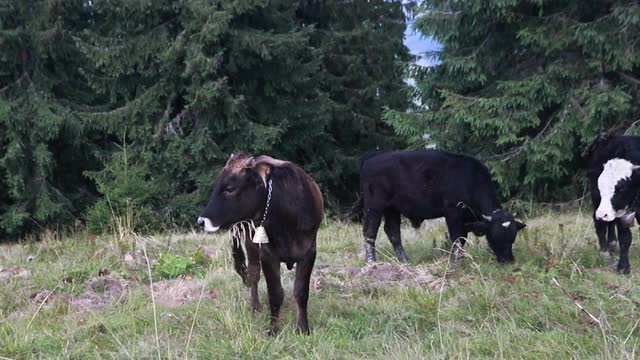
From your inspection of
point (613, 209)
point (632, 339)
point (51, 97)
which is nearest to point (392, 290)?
point (632, 339)

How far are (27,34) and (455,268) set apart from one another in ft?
54.6

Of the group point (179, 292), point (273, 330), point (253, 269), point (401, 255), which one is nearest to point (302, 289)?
point (273, 330)

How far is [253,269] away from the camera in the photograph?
5.85 m

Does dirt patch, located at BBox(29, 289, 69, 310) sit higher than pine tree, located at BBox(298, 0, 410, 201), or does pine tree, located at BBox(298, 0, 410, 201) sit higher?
pine tree, located at BBox(298, 0, 410, 201)

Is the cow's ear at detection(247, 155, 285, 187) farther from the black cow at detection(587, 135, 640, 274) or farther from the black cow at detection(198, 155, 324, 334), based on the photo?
the black cow at detection(587, 135, 640, 274)

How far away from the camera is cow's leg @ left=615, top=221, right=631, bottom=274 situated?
737 centimetres

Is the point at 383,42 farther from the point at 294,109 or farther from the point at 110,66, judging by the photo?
the point at 110,66

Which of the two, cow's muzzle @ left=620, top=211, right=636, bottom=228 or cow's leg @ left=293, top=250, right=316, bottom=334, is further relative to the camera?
cow's muzzle @ left=620, top=211, right=636, bottom=228

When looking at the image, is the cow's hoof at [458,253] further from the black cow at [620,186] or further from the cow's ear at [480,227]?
the black cow at [620,186]

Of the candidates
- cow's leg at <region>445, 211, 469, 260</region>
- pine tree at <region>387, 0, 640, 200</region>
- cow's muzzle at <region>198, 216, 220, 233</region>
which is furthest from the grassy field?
pine tree at <region>387, 0, 640, 200</region>

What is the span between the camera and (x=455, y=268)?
7.44 m

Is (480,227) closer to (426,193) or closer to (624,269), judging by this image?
(426,193)

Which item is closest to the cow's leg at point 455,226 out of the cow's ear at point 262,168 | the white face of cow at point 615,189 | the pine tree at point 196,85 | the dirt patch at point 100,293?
the white face of cow at point 615,189

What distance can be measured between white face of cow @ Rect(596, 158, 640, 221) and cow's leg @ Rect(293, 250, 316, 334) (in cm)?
375
